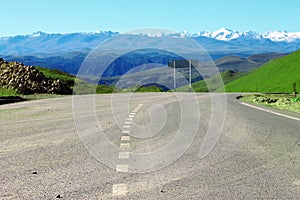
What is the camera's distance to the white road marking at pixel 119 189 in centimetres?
591

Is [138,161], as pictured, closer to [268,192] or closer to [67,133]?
[268,192]

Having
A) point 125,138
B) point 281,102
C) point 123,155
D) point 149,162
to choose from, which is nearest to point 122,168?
point 149,162

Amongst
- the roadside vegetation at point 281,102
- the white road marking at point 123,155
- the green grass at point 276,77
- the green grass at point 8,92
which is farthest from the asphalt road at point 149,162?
the green grass at point 276,77

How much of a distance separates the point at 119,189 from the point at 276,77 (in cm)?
15533

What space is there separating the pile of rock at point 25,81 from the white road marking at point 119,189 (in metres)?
34.3

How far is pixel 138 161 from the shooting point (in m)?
8.18

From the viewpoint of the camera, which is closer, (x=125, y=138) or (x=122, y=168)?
(x=122, y=168)

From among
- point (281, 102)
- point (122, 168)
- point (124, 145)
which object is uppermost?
point (122, 168)

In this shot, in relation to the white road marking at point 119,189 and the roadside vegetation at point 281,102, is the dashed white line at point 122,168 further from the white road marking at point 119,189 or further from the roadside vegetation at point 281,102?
the roadside vegetation at point 281,102

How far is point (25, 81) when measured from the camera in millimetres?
42594

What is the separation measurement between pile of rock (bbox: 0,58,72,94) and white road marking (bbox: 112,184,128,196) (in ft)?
113

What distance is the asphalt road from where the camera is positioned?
19.9ft

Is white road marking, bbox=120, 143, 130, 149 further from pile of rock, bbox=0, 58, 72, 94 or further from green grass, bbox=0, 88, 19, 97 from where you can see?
pile of rock, bbox=0, 58, 72, 94

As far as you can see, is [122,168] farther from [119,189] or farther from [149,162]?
[119,189]
